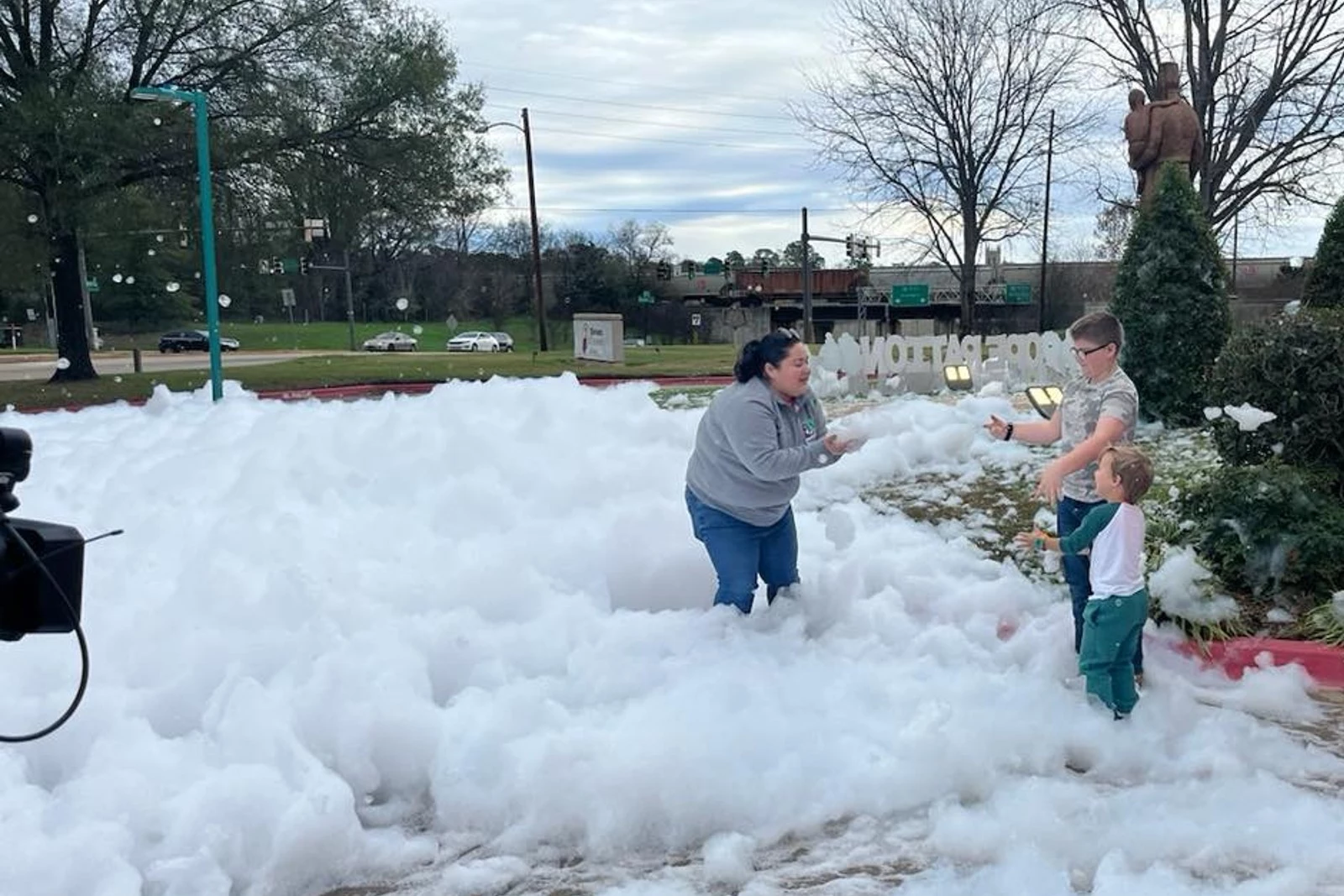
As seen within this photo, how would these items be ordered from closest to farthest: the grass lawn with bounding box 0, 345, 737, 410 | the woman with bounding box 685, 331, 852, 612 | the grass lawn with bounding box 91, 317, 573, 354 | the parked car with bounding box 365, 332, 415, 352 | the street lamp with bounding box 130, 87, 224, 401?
1. the woman with bounding box 685, 331, 852, 612
2. the street lamp with bounding box 130, 87, 224, 401
3. the grass lawn with bounding box 0, 345, 737, 410
4. the parked car with bounding box 365, 332, 415, 352
5. the grass lawn with bounding box 91, 317, 573, 354

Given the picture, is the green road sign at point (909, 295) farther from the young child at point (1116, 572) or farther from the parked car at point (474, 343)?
the young child at point (1116, 572)

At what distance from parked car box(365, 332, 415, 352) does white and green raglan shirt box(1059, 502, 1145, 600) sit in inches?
2153

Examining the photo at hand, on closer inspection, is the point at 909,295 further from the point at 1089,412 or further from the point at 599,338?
the point at 1089,412

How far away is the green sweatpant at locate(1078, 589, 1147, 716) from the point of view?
171 inches

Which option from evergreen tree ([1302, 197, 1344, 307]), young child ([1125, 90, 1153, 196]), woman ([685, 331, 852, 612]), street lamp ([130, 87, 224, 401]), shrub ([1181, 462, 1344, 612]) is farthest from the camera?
street lamp ([130, 87, 224, 401])

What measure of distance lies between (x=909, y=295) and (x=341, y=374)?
4315 centimetres

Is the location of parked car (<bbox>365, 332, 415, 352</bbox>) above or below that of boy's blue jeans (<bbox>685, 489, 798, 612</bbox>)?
below

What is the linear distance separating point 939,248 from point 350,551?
95.2 feet

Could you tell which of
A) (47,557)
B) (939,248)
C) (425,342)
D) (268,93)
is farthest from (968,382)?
(425,342)

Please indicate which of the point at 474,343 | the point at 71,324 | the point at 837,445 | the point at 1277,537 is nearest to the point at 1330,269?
the point at 1277,537

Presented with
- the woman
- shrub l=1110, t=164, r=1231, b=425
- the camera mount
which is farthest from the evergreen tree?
the camera mount

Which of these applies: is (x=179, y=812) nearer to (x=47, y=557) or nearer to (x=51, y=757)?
(x=51, y=757)

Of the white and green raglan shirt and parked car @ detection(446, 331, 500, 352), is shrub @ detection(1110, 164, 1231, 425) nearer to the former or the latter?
the white and green raglan shirt

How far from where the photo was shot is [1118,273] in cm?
1033
